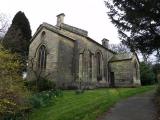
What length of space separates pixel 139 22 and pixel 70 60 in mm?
16122

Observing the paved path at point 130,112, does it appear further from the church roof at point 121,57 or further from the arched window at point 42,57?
the church roof at point 121,57

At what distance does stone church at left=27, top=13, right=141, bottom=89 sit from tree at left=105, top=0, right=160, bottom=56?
13.4m

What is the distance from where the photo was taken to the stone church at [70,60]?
29281 millimetres

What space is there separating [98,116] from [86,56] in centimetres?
1908

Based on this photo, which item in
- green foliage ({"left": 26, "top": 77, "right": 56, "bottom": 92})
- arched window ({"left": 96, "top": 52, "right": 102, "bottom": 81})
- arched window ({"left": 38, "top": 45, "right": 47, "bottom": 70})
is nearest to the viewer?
green foliage ({"left": 26, "top": 77, "right": 56, "bottom": 92})

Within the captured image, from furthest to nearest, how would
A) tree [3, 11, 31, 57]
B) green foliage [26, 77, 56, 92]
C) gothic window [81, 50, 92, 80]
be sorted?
tree [3, 11, 31, 57]
gothic window [81, 50, 92, 80]
green foliage [26, 77, 56, 92]

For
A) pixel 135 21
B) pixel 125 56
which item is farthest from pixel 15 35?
pixel 135 21

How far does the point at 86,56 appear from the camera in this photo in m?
31.4

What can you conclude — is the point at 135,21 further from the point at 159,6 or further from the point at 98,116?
the point at 98,116

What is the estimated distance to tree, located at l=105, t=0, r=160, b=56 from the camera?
14.8m

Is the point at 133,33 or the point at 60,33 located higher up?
the point at 60,33

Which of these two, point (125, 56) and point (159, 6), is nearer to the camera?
point (159, 6)

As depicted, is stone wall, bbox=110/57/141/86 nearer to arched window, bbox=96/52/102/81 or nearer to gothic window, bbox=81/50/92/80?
arched window, bbox=96/52/102/81

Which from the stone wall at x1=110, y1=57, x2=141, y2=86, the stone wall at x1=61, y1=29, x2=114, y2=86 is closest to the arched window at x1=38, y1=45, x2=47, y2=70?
the stone wall at x1=61, y1=29, x2=114, y2=86
